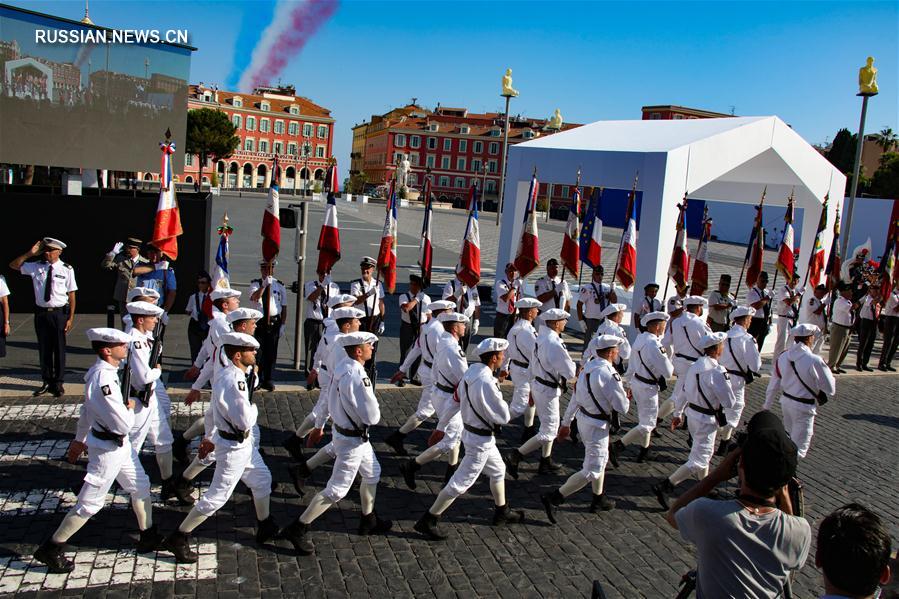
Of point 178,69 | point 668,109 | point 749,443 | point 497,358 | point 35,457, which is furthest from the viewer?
point 668,109

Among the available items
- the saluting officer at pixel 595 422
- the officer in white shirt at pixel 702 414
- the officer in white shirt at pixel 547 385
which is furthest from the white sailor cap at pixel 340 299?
the officer in white shirt at pixel 702 414

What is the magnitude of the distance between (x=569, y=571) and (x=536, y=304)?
3.99 meters

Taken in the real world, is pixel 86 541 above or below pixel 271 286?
below

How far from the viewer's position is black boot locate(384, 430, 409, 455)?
8.76 metres

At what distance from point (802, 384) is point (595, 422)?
10.3 feet

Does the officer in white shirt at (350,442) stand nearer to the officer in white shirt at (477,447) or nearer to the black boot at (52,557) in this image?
the officer in white shirt at (477,447)

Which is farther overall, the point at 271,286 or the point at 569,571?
the point at 271,286

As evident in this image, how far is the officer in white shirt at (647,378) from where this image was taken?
29.1 feet

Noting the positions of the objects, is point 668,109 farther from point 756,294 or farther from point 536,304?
point 536,304

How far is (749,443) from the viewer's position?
332 cm

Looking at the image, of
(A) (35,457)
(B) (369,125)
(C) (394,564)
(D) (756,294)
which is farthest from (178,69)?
(B) (369,125)

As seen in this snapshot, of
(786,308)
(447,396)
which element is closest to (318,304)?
(447,396)

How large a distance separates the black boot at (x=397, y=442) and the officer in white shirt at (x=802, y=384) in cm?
482

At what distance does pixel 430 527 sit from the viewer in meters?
6.68
